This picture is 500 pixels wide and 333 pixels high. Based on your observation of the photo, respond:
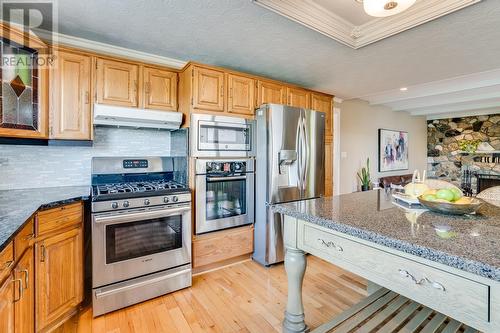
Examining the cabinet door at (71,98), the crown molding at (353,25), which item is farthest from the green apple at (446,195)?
the cabinet door at (71,98)

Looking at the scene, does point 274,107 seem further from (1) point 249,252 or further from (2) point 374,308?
(2) point 374,308

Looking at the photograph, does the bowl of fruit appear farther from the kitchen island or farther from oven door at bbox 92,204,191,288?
oven door at bbox 92,204,191,288

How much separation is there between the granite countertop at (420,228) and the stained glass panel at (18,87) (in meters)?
2.03

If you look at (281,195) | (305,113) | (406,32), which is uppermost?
(406,32)

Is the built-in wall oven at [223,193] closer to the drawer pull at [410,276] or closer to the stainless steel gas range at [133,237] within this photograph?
the stainless steel gas range at [133,237]

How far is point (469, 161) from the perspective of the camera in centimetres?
627

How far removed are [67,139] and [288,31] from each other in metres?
2.13

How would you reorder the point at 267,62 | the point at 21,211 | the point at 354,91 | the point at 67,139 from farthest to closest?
1. the point at 354,91
2. the point at 267,62
3. the point at 67,139
4. the point at 21,211

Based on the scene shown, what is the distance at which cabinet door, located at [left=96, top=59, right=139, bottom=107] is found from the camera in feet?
7.33

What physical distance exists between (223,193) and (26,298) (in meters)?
1.65

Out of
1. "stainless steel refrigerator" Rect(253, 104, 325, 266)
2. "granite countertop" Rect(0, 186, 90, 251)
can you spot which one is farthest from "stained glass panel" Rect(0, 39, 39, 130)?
"stainless steel refrigerator" Rect(253, 104, 325, 266)

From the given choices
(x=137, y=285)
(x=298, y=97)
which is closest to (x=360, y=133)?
(x=298, y=97)

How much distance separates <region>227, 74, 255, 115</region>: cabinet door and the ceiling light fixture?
1.53m

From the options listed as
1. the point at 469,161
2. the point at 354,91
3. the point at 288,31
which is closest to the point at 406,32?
the point at 288,31
